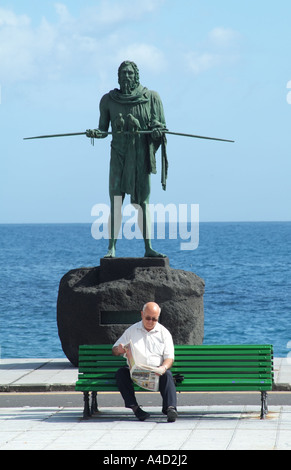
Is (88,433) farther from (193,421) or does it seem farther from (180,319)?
(180,319)

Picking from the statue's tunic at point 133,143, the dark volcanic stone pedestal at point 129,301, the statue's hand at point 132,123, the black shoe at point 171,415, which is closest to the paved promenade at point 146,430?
the black shoe at point 171,415

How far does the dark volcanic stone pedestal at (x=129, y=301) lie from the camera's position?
47.5ft

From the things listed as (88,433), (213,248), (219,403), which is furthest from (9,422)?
(213,248)

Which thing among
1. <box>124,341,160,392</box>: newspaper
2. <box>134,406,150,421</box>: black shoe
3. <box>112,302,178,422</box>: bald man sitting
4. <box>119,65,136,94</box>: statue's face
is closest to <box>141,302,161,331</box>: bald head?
<box>112,302,178,422</box>: bald man sitting

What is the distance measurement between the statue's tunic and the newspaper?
5.04 m

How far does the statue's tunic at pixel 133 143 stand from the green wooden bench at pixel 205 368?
4.73m

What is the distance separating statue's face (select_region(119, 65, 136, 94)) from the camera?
14797 millimetres

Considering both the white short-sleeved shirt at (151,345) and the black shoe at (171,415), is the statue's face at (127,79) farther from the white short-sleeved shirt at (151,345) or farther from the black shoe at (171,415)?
the black shoe at (171,415)

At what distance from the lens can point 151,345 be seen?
10.4m

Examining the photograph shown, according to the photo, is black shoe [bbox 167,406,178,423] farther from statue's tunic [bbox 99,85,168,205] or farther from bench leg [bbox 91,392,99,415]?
statue's tunic [bbox 99,85,168,205]

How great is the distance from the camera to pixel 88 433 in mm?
9625

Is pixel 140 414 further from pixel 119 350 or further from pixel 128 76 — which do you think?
pixel 128 76

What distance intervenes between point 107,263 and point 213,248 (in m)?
88.9

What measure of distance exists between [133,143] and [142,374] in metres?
5.38
